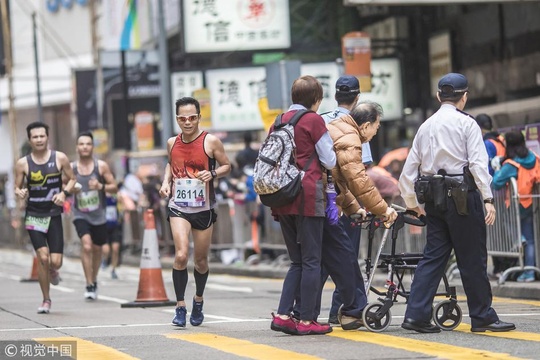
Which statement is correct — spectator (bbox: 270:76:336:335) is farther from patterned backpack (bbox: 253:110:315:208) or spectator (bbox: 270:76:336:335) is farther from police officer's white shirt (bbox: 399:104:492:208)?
police officer's white shirt (bbox: 399:104:492:208)

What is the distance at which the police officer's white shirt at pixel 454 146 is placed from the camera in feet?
34.0

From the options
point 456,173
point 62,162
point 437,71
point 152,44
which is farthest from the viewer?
point 152,44

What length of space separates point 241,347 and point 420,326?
148cm

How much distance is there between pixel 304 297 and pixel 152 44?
32.1 meters

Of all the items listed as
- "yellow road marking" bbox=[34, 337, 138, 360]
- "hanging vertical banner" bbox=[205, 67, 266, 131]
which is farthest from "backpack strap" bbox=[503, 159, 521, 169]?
A: "hanging vertical banner" bbox=[205, 67, 266, 131]

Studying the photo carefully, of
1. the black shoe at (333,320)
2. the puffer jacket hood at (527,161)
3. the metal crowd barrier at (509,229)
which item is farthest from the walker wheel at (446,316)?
the puffer jacket hood at (527,161)

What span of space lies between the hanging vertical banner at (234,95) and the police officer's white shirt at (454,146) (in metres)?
19.5

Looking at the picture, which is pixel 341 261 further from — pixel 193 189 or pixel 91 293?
pixel 91 293

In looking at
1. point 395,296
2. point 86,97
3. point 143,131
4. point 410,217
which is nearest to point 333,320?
point 395,296

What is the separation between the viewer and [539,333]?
415 inches

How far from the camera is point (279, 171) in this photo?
34.0 feet

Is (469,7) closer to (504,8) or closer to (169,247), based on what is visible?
(504,8)

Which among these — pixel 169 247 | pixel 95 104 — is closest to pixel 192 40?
pixel 169 247

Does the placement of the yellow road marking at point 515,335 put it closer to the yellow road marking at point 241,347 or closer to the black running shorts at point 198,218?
the yellow road marking at point 241,347
